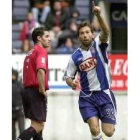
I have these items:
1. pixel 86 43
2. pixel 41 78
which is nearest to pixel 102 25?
pixel 86 43

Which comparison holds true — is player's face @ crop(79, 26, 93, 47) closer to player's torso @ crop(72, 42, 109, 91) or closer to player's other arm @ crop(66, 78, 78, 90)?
player's torso @ crop(72, 42, 109, 91)

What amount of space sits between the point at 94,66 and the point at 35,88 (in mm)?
1031

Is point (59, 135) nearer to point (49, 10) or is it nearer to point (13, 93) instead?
point (13, 93)

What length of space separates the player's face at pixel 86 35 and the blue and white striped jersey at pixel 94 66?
17cm

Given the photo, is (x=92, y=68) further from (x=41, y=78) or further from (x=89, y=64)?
(x=41, y=78)

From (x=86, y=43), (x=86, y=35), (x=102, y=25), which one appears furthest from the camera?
(x=86, y=43)

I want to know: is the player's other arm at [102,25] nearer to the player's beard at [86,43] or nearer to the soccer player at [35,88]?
the player's beard at [86,43]

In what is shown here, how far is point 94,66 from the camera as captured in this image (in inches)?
543

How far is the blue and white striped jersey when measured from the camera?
13.8 m

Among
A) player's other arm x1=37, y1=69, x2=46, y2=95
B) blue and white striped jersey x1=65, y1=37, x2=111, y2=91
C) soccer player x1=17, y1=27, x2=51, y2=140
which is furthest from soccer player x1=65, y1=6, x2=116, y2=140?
soccer player x1=17, y1=27, x2=51, y2=140

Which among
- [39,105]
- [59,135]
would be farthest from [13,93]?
[39,105]

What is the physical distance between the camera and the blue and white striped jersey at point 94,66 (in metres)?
13.8

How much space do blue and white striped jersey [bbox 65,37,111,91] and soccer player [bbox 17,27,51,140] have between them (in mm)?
564

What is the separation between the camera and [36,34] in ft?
46.7
